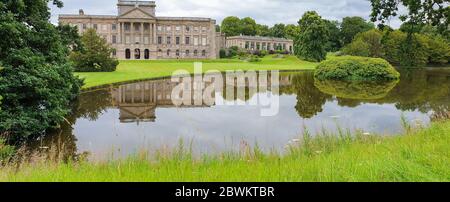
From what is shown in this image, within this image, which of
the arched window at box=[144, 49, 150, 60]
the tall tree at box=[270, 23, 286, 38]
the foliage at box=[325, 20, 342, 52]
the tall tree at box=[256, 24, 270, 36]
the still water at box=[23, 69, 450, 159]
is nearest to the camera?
the still water at box=[23, 69, 450, 159]

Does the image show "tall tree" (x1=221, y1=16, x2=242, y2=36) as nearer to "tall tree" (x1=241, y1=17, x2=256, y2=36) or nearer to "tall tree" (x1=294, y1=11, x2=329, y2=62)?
"tall tree" (x1=241, y1=17, x2=256, y2=36)

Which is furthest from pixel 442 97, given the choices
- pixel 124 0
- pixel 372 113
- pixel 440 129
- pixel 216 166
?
pixel 124 0

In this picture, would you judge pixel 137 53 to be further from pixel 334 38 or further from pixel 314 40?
pixel 334 38

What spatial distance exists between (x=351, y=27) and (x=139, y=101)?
88855mm

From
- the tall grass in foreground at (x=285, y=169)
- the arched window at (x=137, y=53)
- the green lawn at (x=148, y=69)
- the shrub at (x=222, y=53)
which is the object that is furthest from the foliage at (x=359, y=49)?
the tall grass in foreground at (x=285, y=169)

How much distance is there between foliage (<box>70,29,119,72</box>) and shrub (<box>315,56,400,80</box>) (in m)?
20.6

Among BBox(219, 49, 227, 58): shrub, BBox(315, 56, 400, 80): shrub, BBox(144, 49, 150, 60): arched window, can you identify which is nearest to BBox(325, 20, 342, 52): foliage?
BBox(219, 49, 227, 58): shrub

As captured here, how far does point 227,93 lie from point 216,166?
17.5 meters

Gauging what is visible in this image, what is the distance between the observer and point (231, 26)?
12631 centimetres

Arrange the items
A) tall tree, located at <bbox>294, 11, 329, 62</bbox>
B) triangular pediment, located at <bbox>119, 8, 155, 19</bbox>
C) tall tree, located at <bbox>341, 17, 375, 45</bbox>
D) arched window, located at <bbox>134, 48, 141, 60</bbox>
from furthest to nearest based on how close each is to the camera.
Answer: tall tree, located at <bbox>341, 17, 375, 45</bbox>, arched window, located at <bbox>134, 48, 141, 60</bbox>, triangular pediment, located at <bbox>119, 8, 155, 19</bbox>, tall tree, located at <bbox>294, 11, 329, 62</bbox>

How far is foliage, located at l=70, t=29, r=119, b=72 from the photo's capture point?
39.8 metres

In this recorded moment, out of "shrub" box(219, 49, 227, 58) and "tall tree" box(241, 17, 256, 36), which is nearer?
"shrub" box(219, 49, 227, 58)

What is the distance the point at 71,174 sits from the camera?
18.6 ft
